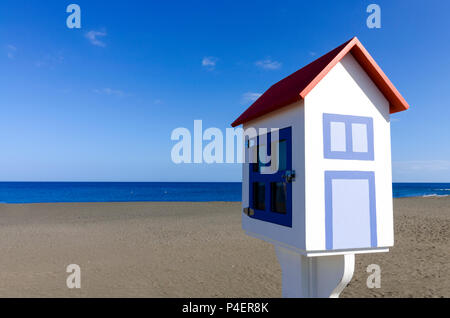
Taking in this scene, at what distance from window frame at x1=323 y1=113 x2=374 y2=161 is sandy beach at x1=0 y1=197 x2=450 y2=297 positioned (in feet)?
16.9

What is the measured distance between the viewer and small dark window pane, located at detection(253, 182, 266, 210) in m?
4.74

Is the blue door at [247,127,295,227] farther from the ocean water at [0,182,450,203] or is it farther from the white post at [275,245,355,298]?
the ocean water at [0,182,450,203]

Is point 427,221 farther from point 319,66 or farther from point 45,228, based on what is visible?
point 45,228

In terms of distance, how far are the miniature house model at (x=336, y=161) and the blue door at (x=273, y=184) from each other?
0.02m

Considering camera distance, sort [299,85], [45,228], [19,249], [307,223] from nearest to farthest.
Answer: [307,223] < [299,85] < [19,249] < [45,228]

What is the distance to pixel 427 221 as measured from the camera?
1856cm

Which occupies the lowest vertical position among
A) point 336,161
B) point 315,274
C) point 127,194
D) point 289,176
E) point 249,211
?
point 127,194

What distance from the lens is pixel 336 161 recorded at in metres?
3.72

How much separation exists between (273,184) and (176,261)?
24.4ft

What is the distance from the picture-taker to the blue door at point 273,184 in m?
3.95

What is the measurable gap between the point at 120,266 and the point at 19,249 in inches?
206

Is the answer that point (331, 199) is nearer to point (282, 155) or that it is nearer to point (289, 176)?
point (289, 176)

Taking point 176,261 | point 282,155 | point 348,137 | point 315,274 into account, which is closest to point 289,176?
point 282,155
